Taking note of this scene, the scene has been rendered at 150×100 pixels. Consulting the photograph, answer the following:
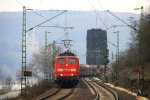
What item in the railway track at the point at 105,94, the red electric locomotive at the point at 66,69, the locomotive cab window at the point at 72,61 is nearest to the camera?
the railway track at the point at 105,94

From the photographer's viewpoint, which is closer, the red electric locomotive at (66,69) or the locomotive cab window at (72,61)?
the red electric locomotive at (66,69)

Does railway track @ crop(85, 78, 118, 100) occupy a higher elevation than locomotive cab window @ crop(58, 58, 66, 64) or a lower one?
lower

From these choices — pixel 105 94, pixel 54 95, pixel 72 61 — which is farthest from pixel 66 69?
pixel 54 95

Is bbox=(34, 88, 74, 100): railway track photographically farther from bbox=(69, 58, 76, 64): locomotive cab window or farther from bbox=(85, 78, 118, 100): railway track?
bbox=(69, 58, 76, 64): locomotive cab window

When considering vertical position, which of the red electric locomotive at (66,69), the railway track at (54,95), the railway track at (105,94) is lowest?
the railway track at (105,94)

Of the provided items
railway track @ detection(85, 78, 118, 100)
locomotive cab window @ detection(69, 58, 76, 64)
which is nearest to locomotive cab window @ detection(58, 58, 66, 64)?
locomotive cab window @ detection(69, 58, 76, 64)

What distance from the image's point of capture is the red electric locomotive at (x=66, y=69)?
50875 mm

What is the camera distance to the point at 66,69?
51281mm

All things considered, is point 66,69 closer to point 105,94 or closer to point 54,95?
point 105,94

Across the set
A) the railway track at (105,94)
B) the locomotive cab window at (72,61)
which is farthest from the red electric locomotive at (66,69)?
the railway track at (105,94)

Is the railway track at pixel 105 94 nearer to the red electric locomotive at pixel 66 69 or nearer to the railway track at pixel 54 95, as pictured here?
the railway track at pixel 54 95

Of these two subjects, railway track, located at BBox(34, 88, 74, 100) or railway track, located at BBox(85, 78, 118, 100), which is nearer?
railway track, located at BBox(34, 88, 74, 100)

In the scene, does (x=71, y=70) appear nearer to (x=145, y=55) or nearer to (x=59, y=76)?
(x=59, y=76)

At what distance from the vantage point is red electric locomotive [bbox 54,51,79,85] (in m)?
50.9
